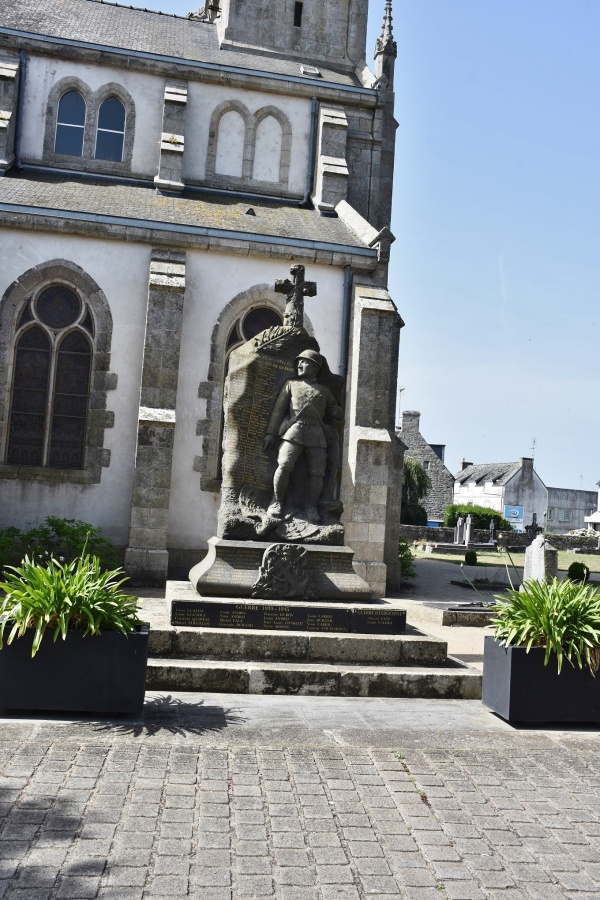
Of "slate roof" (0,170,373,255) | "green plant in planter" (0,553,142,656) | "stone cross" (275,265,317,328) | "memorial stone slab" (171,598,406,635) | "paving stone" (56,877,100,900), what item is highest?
"slate roof" (0,170,373,255)

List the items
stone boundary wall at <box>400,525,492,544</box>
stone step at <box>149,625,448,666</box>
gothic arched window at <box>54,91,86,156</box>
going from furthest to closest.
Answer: stone boundary wall at <box>400,525,492,544</box> < gothic arched window at <box>54,91,86,156</box> < stone step at <box>149,625,448,666</box>

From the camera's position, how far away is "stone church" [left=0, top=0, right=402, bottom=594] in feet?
48.4

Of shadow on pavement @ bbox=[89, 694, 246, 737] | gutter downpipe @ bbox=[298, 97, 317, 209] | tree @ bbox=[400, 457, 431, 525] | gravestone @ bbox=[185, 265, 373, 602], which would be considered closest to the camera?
shadow on pavement @ bbox=[89, 694, 246, 737]

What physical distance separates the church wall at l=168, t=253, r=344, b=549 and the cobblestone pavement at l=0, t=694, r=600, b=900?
8.94 meters

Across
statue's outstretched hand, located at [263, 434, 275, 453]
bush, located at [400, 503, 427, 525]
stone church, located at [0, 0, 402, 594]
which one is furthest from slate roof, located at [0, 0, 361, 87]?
bush, located at [400, 503, 427, 525]

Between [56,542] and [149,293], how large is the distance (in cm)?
453

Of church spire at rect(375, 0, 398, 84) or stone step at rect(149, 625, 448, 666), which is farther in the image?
church spire at rect(375, 0, 398, 84)

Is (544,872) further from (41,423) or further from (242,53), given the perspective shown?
(242,53)

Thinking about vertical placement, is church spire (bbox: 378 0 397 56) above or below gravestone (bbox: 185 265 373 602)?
above

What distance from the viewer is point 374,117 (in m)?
19.8

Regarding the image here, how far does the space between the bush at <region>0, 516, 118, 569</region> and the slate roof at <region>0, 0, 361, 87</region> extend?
35.6 feet

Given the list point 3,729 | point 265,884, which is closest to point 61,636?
point 3,729

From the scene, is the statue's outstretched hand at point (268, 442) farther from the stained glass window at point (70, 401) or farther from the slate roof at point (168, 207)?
the slate roof at point (168, 207)

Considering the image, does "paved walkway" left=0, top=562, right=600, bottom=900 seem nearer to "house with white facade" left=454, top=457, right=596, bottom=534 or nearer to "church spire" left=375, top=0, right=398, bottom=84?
"church spire" left=375, top=0, right=398, bottom=84
